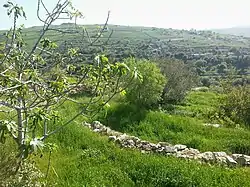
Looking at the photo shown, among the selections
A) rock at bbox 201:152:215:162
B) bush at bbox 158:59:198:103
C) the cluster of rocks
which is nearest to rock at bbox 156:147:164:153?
the cluster of rocks

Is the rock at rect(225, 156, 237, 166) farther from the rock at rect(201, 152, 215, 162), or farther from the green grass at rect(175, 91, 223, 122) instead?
the green grass at rect(175, 91, 223, 122)

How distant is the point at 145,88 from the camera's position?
1591 centimetres

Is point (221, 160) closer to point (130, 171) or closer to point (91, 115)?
point (130, 171)

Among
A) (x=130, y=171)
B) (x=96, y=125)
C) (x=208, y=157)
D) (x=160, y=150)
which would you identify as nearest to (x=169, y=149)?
(x=160, y=150)

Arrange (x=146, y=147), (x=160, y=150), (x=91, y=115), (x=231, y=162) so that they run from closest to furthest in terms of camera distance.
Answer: (x=91, y=115), (x=231, y=162), (x=160, y=150), (x=146, y=147)

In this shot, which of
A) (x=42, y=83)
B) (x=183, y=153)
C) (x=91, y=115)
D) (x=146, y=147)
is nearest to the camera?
(x=42, y=83)

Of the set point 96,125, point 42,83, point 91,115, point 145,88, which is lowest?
point 96,125

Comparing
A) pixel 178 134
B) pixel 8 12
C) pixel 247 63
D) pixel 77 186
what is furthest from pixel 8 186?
pixel 247 63

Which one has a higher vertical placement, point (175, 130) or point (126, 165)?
point (126, 165)

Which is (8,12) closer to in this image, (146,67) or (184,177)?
(184,177)

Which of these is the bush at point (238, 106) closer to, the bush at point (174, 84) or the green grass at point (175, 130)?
the green grass at point (175, 130)

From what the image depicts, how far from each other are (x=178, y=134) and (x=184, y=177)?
→ 528cm

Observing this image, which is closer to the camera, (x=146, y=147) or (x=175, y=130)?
(x=146, y=147)

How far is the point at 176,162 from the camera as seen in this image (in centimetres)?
841
